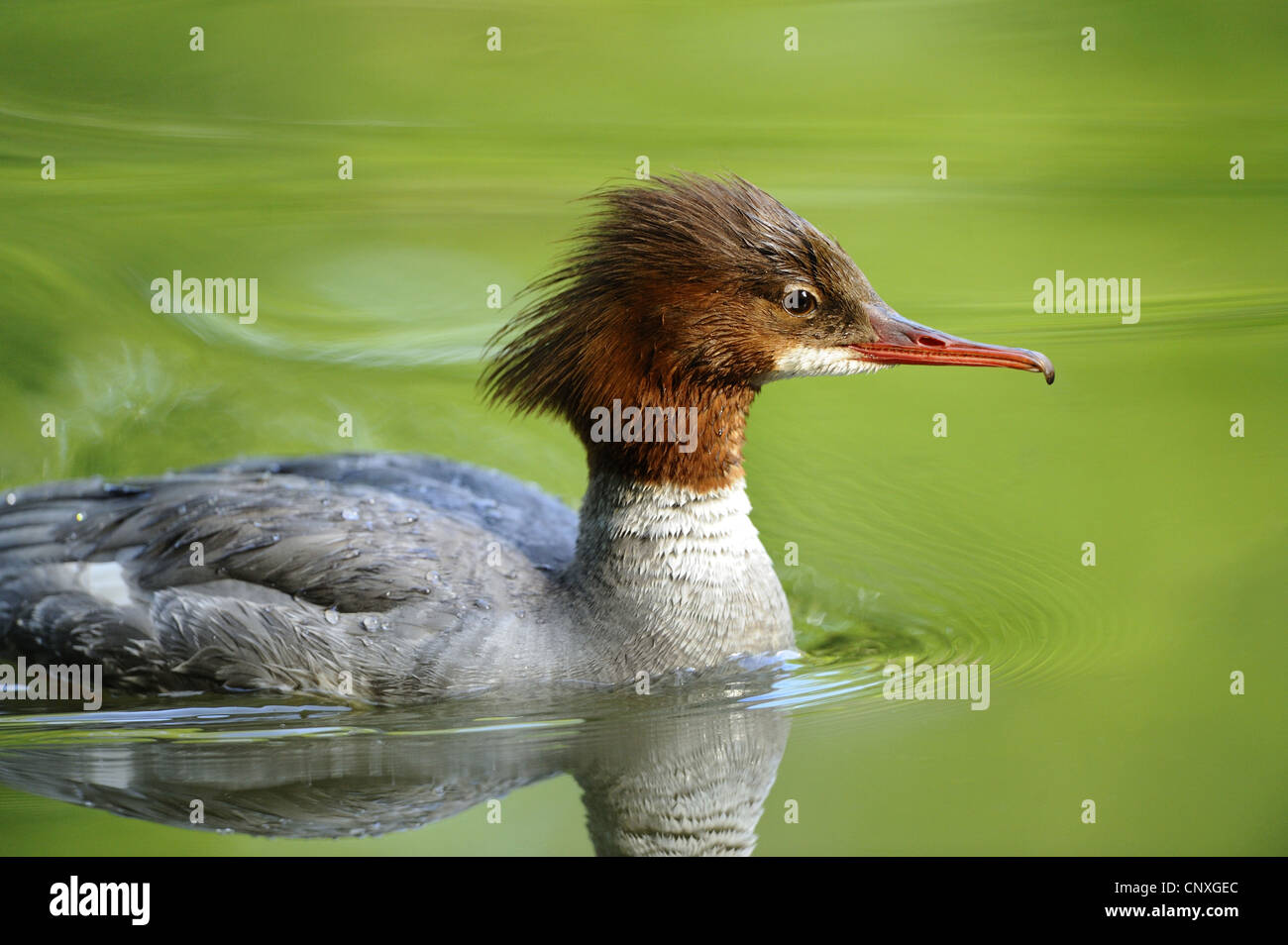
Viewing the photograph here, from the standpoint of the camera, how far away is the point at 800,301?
5262 millimetres

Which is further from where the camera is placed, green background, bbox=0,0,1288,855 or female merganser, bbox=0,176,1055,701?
female merganser, bbox=0,176,1055,701

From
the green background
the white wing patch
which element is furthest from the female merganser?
the green background

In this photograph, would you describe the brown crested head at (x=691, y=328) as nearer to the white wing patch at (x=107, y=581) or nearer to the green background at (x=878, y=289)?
the green background at (x=878, y=289)

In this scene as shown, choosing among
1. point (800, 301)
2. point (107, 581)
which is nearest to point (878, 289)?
point (800, 301)

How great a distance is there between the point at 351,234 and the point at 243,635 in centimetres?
450

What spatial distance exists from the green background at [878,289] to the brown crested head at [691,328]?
115 centimetres

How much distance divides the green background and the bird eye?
1381mm

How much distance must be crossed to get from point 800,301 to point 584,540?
46.5 inches

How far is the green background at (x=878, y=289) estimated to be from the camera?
5.05 meters

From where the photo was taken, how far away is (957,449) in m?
7.22

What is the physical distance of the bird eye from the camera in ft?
17.1

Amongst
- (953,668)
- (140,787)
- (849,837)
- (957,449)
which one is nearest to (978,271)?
(957,449)

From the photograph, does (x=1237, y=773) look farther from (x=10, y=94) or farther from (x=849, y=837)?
(x=10, y=94)

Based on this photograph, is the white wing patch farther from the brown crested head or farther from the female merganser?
the brown crested head
